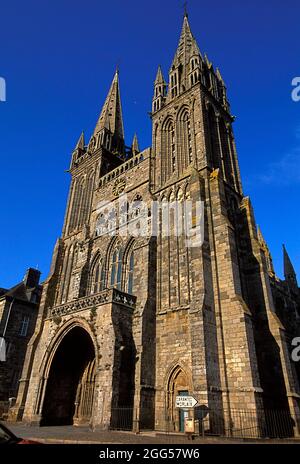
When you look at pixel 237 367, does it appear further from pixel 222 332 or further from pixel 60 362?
pixel 60 362

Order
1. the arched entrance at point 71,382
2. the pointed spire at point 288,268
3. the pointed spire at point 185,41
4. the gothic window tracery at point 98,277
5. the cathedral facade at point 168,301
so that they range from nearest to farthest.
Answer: the cathedral facade at point 168,301, the arched entrance at point 71,382, the gothic window tracery at point 98,277, the pointed spire at point 185,41, the pointed spire at point 288,268

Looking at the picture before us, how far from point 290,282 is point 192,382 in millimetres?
25070

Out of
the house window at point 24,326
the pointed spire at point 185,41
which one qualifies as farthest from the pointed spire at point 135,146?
the house window at point 24,326

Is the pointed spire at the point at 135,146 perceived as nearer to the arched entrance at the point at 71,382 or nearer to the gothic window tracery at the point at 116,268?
the gothic window tracery at the point at 116,268

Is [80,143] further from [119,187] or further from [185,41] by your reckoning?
[185,41]

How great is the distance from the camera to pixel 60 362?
17734 mm

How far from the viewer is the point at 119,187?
24.6 metres

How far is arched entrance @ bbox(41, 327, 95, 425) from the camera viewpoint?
16.9 meters

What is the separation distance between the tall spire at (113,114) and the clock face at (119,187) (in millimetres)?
10411

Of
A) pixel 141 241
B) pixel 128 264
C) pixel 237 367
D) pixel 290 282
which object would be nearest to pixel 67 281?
pixel 128 264

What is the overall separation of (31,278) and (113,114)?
20658 mm

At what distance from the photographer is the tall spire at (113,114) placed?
3495cm

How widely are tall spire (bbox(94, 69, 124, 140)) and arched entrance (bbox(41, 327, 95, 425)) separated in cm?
2262

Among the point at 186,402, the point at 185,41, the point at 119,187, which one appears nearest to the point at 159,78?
the point at 185,41
